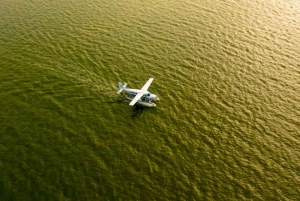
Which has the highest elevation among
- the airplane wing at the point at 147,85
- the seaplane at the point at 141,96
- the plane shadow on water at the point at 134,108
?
the airplane wing at the point at 147,85

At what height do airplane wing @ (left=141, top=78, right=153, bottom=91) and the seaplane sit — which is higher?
airplane wing @ (left=141, top=78, right=153, bottom=91)

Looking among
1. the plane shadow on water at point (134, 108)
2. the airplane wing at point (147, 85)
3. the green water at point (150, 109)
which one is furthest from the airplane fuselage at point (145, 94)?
the green water at point (150, 109)

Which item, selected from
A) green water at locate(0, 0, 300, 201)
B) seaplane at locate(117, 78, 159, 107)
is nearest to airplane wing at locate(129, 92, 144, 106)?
seaplane at locate(117, 78, 159, 107)

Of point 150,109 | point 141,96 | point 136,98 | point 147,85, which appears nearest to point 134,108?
point 136,98

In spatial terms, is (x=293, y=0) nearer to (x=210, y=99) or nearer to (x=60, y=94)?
(x=210, y=99)

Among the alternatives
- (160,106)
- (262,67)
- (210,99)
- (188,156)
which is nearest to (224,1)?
(262,67)

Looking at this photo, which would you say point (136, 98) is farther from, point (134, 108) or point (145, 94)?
point (134, 108)

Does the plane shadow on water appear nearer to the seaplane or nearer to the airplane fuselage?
the seaplane

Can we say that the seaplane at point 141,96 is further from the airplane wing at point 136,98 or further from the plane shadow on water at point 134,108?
the plane shadow on water at point 134,108
